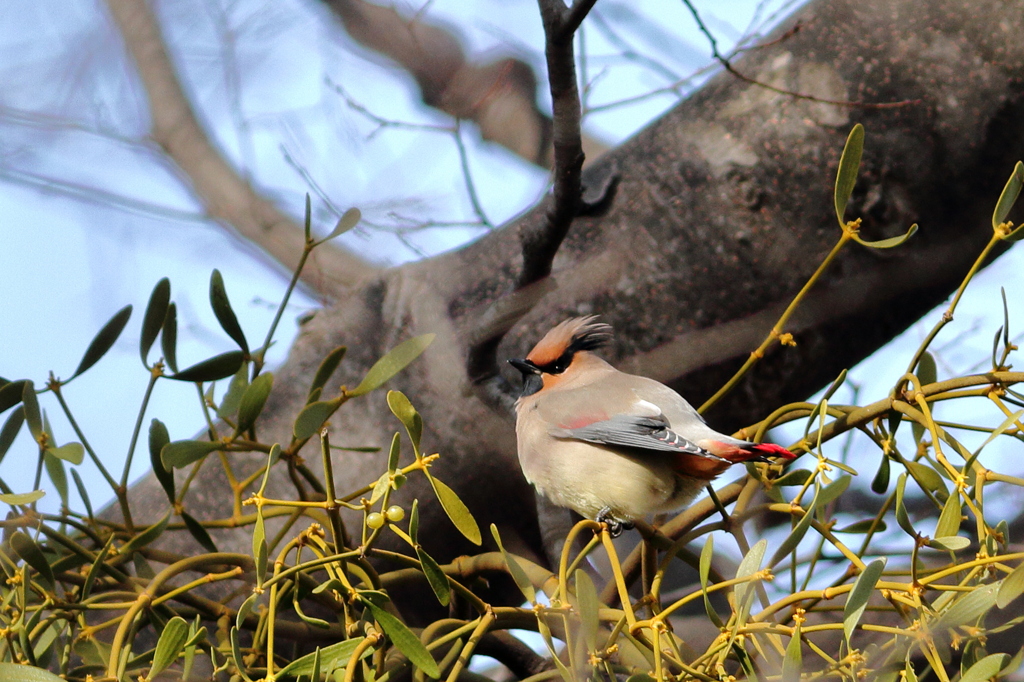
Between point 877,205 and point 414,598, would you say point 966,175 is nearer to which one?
point 877,205

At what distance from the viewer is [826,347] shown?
1.35 m

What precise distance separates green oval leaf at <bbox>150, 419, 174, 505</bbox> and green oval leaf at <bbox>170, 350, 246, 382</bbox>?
0.27ft

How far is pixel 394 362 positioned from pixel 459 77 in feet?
5.19

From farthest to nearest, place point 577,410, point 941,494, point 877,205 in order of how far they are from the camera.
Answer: point 877,205, point 577,410, point 941,494

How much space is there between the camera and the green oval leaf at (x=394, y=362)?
0.96m

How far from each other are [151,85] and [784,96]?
1.45 metres

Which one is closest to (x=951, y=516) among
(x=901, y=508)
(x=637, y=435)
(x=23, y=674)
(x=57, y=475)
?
(x=901, y=508)

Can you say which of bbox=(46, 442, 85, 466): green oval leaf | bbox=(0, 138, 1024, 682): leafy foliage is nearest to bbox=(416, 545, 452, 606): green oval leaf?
bbox=(0, 138, 1024, 682): leafy foliage

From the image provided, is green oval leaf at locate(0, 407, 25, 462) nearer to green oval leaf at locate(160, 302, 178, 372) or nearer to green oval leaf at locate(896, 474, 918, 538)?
green oval leaf at locate(160, 302, 178, 372)

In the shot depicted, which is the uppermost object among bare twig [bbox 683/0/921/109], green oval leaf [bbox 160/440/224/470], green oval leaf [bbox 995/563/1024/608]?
bare twig [bbox 683/0/921/109]

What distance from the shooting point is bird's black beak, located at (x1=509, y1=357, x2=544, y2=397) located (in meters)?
1.36

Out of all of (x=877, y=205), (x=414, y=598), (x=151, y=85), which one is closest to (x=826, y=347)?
(x=877, y=205)

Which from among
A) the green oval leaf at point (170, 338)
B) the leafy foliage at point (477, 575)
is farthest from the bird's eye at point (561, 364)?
the green oval leaf at point (170, 338)

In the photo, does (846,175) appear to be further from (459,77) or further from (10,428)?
(459,77)
